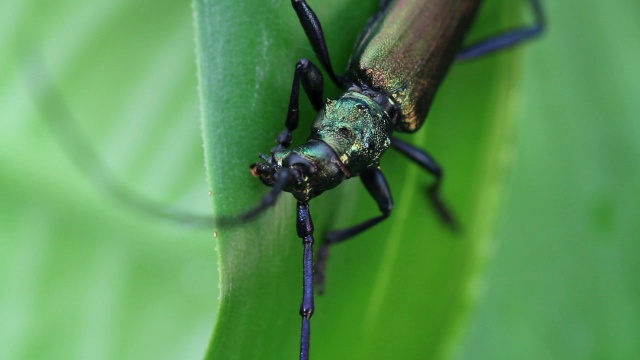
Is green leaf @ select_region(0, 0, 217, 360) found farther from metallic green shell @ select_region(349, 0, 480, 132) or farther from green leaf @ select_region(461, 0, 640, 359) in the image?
green leaf @ select_region(461, 0, 640, 359)

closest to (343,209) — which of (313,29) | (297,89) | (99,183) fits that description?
(297,89)

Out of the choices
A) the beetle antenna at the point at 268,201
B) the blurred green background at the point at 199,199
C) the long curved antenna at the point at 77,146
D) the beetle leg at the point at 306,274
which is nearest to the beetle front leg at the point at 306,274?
the beetle leg at the point at 306,274

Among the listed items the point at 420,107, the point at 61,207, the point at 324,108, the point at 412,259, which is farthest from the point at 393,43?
the point at 61,207

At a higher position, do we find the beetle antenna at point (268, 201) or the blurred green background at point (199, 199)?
the beetle antenna at point (268, 201)

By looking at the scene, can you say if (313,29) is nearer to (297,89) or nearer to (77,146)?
(297,89)

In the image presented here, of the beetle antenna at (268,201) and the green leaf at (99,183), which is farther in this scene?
the green leaf at (99,183)

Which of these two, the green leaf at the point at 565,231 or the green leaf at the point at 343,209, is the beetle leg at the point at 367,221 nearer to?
the green leaf at the point at 343,209

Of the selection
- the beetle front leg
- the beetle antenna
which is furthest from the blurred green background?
the beetle antenna
